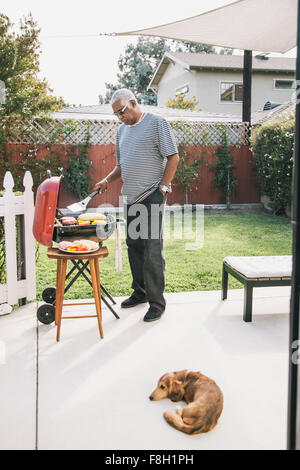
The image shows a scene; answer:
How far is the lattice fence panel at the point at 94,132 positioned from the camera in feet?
33.0

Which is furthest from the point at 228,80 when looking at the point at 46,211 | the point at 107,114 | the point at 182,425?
the point at 182,425

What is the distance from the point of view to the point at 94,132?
1057cm

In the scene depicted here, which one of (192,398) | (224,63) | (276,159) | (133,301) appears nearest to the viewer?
(192,398)

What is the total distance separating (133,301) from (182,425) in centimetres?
191

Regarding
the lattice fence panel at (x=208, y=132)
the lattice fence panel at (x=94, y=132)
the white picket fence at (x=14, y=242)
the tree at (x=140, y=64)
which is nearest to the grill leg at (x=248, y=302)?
the white picket fence at (x=14, y=242)

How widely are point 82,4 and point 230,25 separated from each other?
4.46 feet

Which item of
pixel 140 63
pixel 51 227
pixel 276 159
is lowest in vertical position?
pixel 51 227

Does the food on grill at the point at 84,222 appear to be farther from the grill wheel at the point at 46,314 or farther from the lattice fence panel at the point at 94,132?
the lattice fence panel at the point at 94,132

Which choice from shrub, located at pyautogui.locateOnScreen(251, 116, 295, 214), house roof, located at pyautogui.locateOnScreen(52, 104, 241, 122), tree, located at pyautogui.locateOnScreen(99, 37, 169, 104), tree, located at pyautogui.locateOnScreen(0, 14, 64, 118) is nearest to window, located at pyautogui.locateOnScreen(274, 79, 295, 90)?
house roof, located at pyautogui.locateOnScreen(52, 104, 241, 122)

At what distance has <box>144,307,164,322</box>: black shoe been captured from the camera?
3.56 m

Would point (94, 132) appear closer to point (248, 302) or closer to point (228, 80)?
point (248, 302)

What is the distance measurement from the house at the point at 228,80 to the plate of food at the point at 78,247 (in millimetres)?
17000

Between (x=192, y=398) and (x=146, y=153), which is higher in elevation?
(x=146, y=153)
